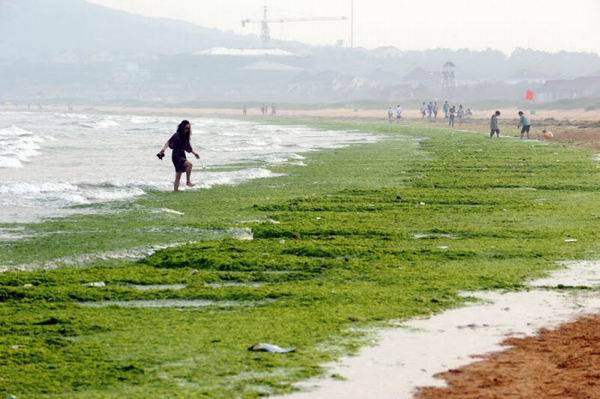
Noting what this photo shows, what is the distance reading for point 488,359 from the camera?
7.78 meters

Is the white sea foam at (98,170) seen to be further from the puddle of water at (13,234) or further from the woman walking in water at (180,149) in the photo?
the puddle of water at (13,234)

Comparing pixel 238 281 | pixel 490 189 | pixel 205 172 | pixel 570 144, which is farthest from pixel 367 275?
pixel 570 144

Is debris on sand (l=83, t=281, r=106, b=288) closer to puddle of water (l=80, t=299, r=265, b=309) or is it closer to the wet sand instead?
puddle of water (l=80, t=299, r=265, b=309)

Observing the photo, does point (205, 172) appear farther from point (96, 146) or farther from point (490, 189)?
point (96, 146)

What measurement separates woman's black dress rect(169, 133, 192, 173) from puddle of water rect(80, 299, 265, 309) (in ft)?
41.7

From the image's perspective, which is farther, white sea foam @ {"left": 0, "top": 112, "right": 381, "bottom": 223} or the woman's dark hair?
the woman's dark hair

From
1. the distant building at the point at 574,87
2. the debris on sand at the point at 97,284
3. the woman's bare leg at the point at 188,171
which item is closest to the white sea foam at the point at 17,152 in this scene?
the woman's bare leg at the point at 188,171

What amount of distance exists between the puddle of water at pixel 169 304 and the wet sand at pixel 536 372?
2.87 m

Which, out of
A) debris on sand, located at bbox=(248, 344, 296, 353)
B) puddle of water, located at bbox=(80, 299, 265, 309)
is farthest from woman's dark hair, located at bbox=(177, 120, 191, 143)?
debris on sand, located at bbox=(248, 344, 296, 353)

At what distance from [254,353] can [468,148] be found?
32765 mm

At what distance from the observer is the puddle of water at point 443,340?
7098 mm

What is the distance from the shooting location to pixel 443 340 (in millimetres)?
8359

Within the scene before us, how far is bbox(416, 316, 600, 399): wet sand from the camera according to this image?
6918mm

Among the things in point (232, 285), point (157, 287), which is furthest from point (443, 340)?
point (157, 287)
